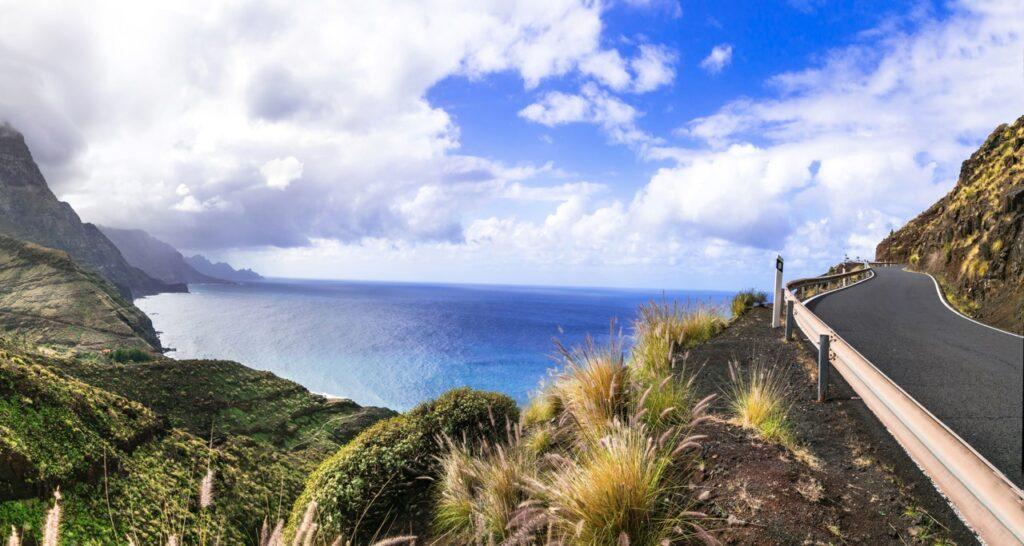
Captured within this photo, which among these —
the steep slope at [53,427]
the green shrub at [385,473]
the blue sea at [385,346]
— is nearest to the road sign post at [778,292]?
the green shrub at [385,473]

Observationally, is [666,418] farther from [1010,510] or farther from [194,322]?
[194,322]

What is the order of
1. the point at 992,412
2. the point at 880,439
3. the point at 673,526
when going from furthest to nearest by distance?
1. the point at 992,412
2. the point at 880,439
3. the point at 673,526

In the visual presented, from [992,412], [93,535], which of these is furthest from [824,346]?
[93,535]

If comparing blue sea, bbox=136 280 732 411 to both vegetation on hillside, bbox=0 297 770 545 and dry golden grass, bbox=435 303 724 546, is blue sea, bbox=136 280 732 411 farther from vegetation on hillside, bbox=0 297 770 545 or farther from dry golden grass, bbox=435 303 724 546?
dry golden grass, bbox=435 303 724 546

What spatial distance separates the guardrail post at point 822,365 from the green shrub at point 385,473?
4280mm

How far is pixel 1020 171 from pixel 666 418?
96.9 ft

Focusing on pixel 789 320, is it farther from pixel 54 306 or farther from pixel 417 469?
pixel 54 306

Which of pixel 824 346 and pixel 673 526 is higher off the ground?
pixel 824 346

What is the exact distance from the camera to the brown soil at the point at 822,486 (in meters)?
3.81

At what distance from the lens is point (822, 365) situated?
6469 mm

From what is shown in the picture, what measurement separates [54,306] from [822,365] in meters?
77.1

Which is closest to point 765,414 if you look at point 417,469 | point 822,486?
point 822,486

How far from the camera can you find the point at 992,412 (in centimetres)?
589

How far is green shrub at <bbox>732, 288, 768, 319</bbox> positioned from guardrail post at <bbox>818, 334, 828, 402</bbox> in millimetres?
10028
